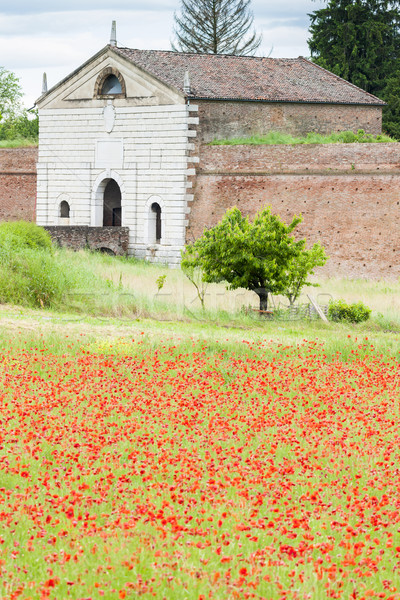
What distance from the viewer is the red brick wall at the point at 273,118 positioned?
30719 mm

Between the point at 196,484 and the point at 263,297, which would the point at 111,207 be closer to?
the point at 263,297

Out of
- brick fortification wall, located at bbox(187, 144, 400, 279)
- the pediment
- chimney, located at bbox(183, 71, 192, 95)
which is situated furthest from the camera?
the pediment

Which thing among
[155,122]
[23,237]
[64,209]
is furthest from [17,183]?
[23,237]

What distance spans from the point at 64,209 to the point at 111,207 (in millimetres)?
1933

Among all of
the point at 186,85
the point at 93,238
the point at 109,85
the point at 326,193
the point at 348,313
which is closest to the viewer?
the point at 348,313

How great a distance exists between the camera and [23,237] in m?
21.4

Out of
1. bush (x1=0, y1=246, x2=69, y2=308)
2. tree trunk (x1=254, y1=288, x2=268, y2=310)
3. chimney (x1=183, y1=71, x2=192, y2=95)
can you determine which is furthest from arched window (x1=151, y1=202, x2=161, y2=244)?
bush (x1=0, y1=246, x2=69, y2=308)

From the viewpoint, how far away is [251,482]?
599 cm

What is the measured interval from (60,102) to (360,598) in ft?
101

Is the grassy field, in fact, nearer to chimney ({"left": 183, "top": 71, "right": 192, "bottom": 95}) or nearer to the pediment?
chimney ({"left": 183, "top": 71, "right": 192, "bottom": 95})

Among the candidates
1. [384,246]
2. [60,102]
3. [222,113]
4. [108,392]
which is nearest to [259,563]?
[108,392]

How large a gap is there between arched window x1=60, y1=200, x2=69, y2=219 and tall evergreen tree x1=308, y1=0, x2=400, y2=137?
14523 millimetres

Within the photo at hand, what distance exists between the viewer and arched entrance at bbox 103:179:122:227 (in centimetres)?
3331

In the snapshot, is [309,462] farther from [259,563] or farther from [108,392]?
[108,392]
